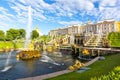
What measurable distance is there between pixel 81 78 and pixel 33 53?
2330cm

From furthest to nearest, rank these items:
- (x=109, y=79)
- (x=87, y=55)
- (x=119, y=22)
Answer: (x=119, y=22) → (x=87, y=55) → (x=109, y=79)

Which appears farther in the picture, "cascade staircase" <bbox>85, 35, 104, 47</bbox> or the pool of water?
"cascade staircase" <bbox>85, 35, 104, 47</bbox>

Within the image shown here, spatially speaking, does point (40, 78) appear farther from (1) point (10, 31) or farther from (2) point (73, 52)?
(1) point (10, 31)

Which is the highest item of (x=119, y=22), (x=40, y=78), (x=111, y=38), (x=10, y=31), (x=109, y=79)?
(x=119, y=22)

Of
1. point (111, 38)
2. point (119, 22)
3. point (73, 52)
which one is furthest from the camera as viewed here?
point (119, 22)

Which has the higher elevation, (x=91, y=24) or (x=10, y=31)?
(x=91, y=24)

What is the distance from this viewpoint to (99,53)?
125 feet

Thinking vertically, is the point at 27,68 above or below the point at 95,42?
below

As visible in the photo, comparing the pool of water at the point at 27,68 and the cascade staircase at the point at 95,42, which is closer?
the pool of water at the point at 27,68

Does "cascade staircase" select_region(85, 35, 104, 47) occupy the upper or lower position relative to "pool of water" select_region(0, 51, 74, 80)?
upper

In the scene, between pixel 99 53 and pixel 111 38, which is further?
pixel 111 38

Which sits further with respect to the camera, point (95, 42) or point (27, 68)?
point (95, 42)

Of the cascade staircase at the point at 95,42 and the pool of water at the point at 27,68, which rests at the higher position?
the cascade staircase at the point at 95,42

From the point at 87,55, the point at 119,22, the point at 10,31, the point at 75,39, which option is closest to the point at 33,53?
the point at 87,55
